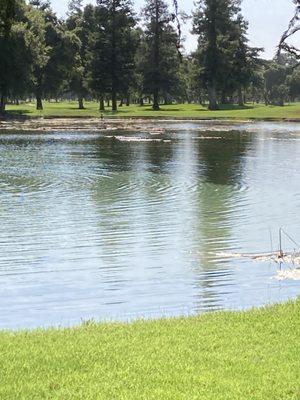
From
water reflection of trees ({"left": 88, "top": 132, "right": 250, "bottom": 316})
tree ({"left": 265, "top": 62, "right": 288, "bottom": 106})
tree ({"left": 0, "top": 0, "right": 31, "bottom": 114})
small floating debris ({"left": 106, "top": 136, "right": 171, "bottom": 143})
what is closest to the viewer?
water reflection of trees ({"left": 88, "top": 132, "right": 250, "bottom": 316})

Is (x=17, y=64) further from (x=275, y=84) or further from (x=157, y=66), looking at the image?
(x=275, y=84)

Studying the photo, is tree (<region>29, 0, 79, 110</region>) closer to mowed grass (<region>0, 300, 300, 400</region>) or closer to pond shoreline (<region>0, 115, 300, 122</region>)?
pond shoreline (<region>0, 115, 300, 122</region>)

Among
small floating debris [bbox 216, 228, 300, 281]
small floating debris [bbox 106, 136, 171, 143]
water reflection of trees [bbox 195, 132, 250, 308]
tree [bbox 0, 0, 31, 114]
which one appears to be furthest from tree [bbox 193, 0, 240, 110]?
small floating debris [bbox 216, 228, 300, 281]

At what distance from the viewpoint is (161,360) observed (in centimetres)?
700

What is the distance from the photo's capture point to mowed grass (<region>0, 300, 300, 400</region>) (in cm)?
614

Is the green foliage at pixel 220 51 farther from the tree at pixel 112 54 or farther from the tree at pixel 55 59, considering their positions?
the tree at pixel 55 59

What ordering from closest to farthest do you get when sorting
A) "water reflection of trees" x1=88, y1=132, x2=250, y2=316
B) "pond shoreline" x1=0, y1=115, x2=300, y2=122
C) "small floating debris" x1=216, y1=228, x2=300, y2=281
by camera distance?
1. "small floating debris" x1=216, y1=228, x2=300, y2=281
2. "water reflection of trees" x1=88, y1=132, x2=250, y2=316
3. "pond shoreline" x1=0, y1=115, x2=300, y2=122

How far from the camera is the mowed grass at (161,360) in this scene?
6.14 m

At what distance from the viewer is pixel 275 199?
22500 millimetres

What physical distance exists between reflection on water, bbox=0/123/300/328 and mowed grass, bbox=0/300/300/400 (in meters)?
1.76

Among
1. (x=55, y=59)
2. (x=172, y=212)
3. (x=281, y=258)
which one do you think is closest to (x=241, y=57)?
(x=55, y=59)

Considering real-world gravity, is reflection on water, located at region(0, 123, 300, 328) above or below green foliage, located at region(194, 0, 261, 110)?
below

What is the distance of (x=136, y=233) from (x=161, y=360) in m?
9.63

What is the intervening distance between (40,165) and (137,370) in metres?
26.2
